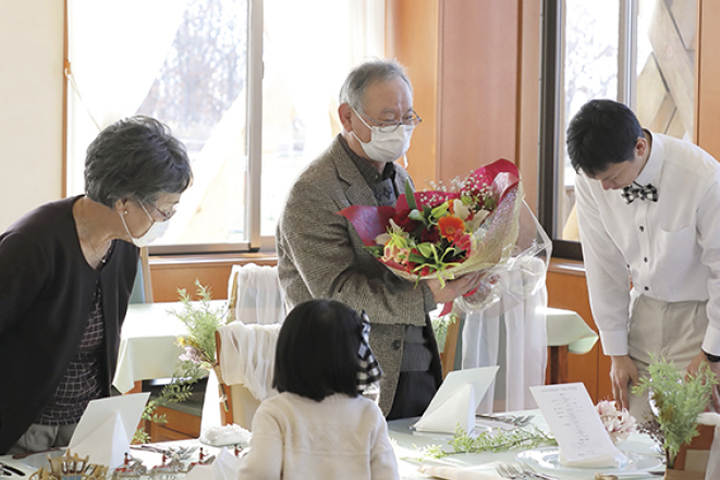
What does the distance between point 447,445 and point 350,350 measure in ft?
2.08

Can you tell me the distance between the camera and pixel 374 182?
82.4 inches

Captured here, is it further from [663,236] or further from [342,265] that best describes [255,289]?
[663,236]

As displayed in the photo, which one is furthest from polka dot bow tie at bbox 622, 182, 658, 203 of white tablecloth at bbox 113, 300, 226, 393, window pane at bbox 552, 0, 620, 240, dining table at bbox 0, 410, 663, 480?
window pane at bbox 552, 0, 620, 240

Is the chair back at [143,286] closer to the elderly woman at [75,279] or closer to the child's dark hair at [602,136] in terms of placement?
the elderly woman at [75,279]

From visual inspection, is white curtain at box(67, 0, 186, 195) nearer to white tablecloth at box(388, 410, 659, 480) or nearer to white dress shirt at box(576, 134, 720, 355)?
white dress shirt at box(576, 134, 720, 355)

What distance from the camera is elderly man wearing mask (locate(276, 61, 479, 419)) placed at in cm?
191

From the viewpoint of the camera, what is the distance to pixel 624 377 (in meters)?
2.33

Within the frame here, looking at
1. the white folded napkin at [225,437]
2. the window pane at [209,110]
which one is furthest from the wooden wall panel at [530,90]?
the white folded napkin at [225,437]

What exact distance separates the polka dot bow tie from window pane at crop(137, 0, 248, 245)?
10.7ft

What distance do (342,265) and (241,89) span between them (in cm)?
354

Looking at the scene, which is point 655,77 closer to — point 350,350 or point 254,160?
point 254,160

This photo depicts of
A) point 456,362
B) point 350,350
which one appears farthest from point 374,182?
point 456,362

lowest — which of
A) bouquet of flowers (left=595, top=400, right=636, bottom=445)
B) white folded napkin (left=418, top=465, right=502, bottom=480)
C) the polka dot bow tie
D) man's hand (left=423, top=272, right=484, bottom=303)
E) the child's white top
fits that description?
white folded napkin (left=418, top=465, right=502, bottom=480)

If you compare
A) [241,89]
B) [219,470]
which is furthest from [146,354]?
[241,89]
